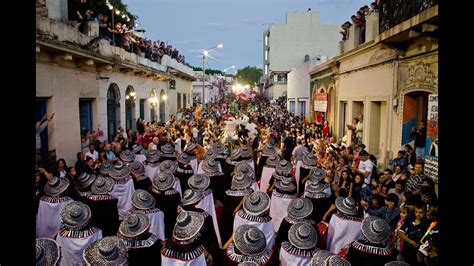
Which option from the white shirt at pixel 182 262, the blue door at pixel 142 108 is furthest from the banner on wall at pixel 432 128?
the blue door at pixel 142 108

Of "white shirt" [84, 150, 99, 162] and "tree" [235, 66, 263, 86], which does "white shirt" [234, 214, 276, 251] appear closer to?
"white shirt" [84, 150, 99, 162]

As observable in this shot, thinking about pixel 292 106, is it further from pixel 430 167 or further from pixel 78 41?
pixel 430 167

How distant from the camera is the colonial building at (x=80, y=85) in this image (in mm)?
11766

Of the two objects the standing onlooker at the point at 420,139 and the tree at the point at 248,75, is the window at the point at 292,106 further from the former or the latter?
the tree at the point at 248,75

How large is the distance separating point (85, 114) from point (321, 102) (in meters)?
12.2

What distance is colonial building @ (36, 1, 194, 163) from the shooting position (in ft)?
38.6

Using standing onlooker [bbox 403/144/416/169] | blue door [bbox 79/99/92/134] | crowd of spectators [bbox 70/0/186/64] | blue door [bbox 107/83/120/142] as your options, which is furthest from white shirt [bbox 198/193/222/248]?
blue door [bbox 107/83/120/142]

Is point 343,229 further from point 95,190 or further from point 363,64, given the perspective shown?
point 363,64

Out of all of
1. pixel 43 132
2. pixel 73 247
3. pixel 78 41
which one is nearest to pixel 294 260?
pixel 73 247

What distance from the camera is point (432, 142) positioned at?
8.91 m

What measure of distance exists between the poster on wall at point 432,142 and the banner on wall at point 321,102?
11258mm
